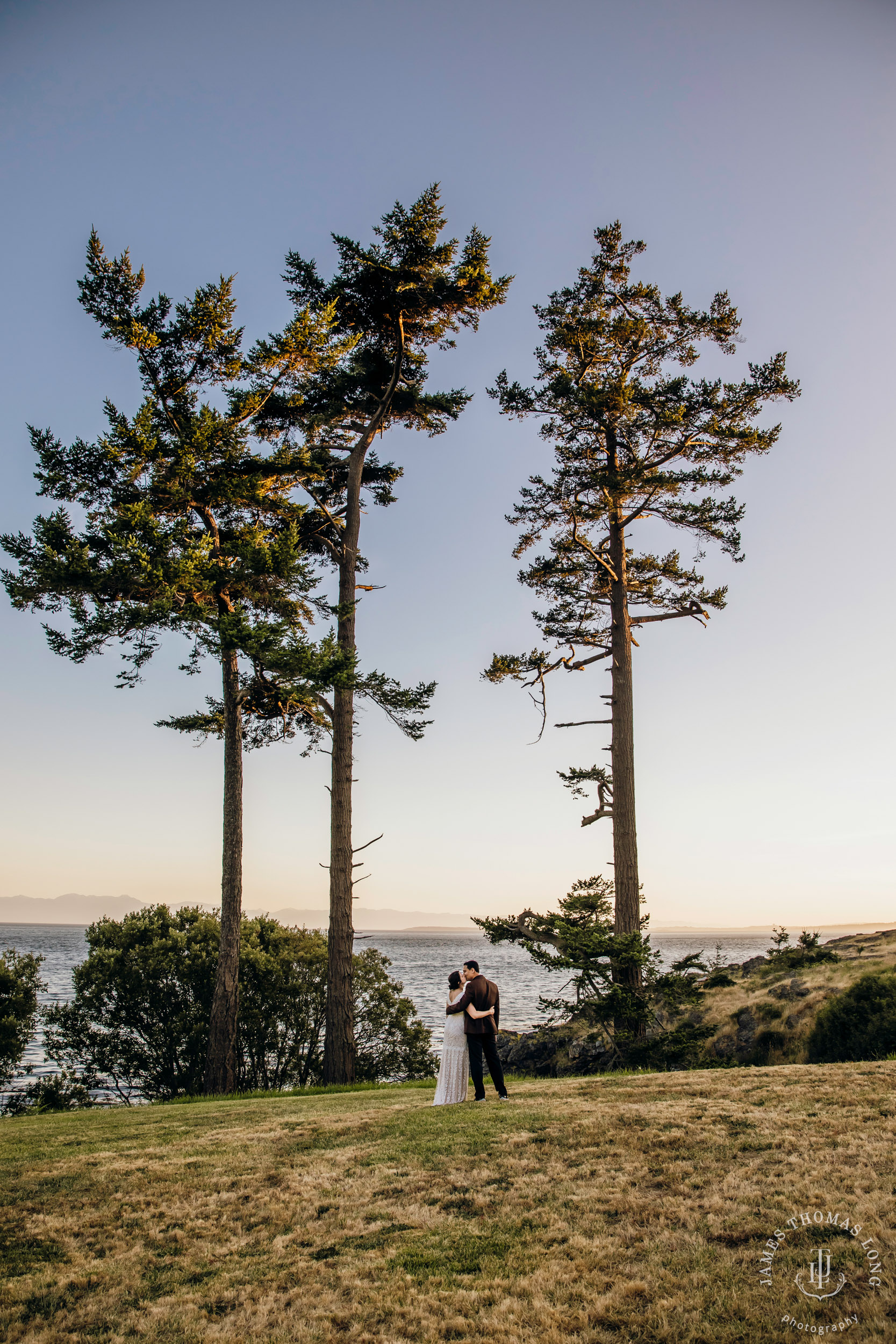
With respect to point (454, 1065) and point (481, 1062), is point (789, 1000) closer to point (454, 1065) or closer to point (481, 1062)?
point (481, 1062)

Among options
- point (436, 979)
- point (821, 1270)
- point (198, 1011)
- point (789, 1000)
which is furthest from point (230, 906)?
point (436, 979)

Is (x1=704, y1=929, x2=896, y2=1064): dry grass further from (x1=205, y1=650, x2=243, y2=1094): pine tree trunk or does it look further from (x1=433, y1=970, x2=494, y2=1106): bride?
(x1=205, y1=650, x2=243, y2=1094): pine tree trunk

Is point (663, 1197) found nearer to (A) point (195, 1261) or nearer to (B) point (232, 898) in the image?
(A) point (195, 1261)

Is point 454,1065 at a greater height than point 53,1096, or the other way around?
point 454,1065

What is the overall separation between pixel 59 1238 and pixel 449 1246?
10.8 feet

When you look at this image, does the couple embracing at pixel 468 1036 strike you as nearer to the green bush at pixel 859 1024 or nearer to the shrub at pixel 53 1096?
the green bush at pixel 859 1024

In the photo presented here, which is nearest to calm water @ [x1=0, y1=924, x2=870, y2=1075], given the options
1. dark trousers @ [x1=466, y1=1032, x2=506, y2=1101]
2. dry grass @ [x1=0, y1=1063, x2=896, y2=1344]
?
dark trousers @ [x1=466, y1=1032, x2=506, y2=1101]

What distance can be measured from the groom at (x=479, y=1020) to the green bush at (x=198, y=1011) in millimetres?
10465

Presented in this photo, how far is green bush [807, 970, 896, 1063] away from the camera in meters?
13.5

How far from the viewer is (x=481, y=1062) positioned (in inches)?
384

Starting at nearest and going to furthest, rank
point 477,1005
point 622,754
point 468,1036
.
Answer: point 477,1005 < point 468,1036 < point 622,754

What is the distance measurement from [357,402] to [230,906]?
528 inches

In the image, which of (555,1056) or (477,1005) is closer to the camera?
(477,1005)

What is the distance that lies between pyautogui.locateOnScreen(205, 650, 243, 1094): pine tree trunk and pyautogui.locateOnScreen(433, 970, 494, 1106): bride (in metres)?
7.34
